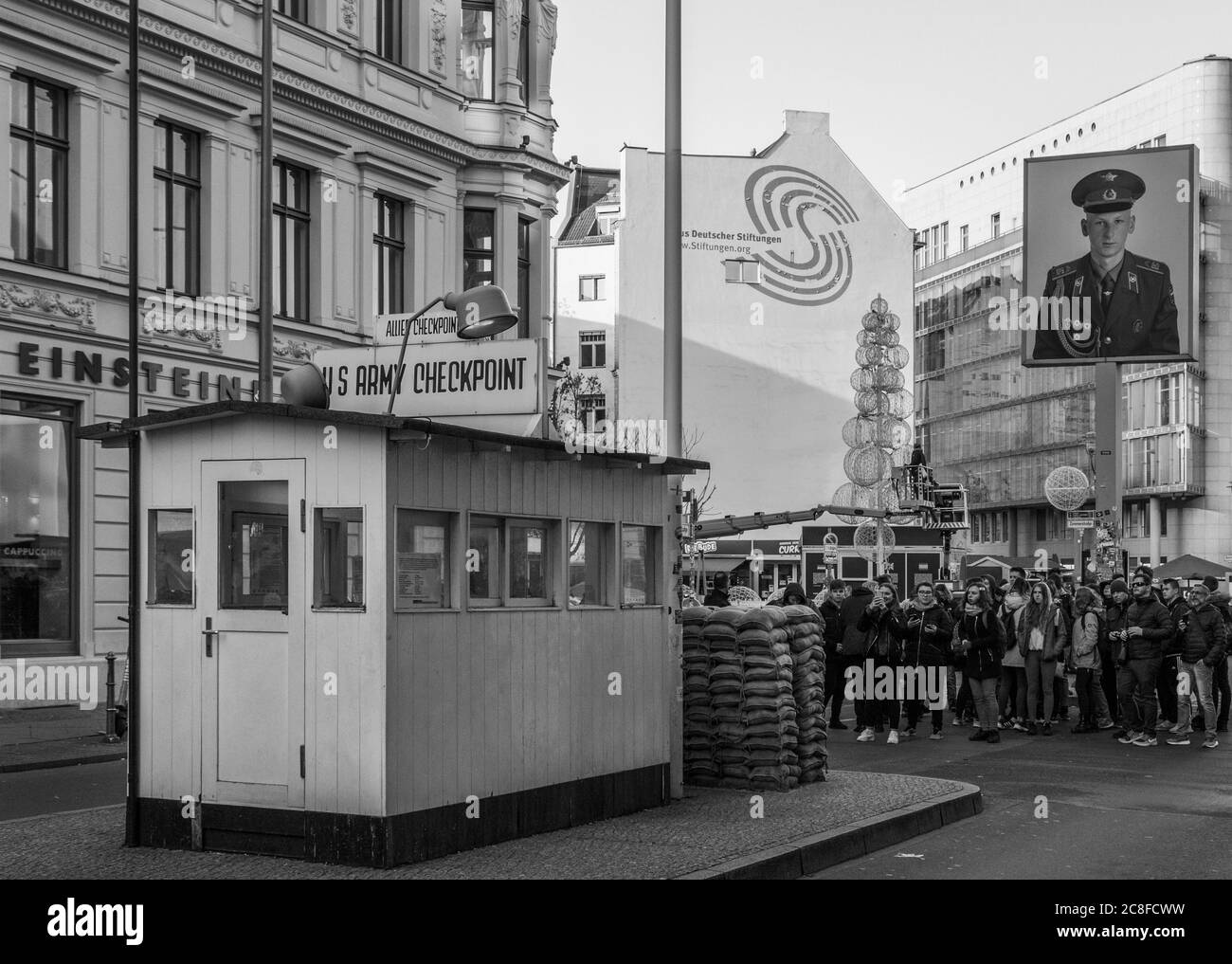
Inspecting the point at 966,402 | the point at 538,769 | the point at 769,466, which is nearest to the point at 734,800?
the point at 538,769

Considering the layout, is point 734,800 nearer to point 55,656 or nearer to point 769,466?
point 55,656

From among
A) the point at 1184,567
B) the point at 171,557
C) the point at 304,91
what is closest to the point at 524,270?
the point at 304,91

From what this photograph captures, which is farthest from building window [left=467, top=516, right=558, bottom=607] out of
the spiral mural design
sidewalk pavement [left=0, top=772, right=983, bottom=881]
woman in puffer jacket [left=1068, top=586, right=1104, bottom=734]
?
the spiral mural design

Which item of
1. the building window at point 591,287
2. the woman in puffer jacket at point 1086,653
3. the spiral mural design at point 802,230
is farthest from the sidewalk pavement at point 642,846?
the building window at point 591,287

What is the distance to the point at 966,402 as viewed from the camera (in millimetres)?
105250

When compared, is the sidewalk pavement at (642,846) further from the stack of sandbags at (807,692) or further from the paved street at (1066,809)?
the stack of sandbags at (807,692)

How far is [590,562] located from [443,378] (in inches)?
68.4

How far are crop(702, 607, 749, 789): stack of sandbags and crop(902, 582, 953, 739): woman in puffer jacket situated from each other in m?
6.64

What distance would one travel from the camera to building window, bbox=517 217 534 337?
33.8m

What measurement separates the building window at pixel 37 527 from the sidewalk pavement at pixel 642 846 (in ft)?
36.4

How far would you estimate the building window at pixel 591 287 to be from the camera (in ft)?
298
